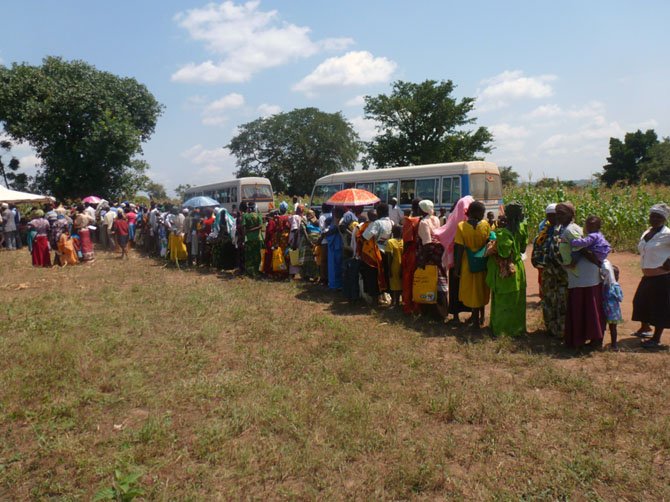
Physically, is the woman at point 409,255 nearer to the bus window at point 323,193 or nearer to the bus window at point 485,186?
the bus window at point 485,186

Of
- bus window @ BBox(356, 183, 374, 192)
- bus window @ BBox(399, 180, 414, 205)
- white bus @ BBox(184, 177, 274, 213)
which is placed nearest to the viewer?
bus window @ BBox(399, 180, 414, 205)

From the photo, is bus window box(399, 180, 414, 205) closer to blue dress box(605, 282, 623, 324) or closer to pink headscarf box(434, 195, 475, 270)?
pink headscarf box(434, 195, 475, 270)

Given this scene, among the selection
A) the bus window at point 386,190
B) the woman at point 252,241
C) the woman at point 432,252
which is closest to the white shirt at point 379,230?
the woman at point 432,252

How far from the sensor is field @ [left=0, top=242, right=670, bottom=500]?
3.10 metres

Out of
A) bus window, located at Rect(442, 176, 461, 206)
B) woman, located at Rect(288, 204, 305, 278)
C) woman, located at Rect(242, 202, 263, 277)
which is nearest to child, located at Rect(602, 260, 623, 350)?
woman, located at Rect(288, 204, 305, 278)

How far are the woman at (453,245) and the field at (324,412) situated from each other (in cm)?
37

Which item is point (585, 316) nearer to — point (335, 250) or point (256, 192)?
point (335, 250)

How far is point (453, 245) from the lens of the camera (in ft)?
20.7

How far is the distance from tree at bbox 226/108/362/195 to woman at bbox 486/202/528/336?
161 ft

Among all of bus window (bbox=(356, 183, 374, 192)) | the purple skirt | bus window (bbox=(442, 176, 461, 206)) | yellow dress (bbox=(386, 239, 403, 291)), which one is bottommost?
the purple skirt

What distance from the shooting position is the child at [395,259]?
24.0ft

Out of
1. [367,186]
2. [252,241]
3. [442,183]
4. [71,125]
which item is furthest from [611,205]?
[71,125]

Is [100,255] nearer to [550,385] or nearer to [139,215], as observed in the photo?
[139,215]

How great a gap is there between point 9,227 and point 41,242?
5922 mm
